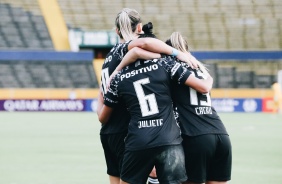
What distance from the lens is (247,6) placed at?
38.3 meters

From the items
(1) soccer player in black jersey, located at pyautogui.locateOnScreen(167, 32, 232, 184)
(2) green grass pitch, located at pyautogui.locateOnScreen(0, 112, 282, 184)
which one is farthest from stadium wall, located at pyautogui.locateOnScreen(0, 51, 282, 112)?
(1) soccer player in black jersey, located at pyautogui.locateOnScreen(167, 32, 232, 184)

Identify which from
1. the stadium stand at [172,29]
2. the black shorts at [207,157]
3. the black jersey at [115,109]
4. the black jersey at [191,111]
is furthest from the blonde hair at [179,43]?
the stadium stand at [172,29]

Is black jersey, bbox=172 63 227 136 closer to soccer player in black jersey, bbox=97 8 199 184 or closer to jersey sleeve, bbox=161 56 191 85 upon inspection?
jersey sleeve, bbox=161 56 191 85

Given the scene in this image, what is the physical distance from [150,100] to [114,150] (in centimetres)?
87

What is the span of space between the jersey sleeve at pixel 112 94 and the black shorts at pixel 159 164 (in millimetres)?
457

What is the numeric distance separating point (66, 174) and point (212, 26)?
28365 millimetres

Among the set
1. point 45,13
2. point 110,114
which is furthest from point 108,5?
point 110,114

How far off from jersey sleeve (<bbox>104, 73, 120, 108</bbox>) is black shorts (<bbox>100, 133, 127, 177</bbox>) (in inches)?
14.1

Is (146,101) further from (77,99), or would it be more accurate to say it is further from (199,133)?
(77,99)

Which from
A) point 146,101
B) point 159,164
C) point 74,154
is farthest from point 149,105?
point 74,154

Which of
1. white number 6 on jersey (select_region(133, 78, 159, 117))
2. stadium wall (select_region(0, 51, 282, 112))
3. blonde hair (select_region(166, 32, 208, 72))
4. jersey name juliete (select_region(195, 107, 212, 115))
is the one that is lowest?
stadium wall (select_region(0, 51, 282, 112))

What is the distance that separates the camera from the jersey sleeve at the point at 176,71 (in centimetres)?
538

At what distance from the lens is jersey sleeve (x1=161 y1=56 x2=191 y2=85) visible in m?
5.38

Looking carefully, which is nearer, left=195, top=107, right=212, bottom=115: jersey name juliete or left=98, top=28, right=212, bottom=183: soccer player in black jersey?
left=98, top=28, right=212, bottom=183: soccer player in black jersey
